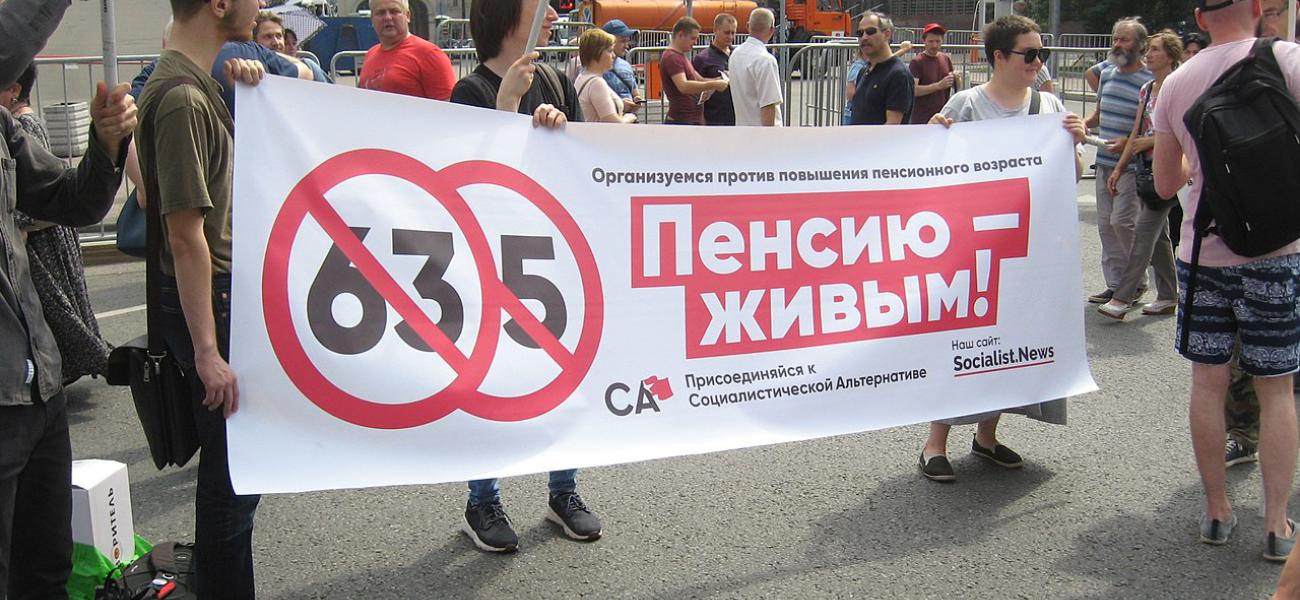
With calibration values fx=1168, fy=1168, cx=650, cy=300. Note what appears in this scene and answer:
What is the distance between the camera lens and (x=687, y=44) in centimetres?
1138

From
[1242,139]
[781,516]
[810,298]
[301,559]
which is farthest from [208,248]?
[1242,139]

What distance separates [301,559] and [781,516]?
5.43 feet

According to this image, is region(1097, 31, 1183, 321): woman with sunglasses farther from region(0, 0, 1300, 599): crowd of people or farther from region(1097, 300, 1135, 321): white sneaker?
region(0, 0, 1300, 599): crowd of people

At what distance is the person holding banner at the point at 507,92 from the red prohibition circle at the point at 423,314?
0.39 meters

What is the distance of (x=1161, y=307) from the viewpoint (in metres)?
7.38

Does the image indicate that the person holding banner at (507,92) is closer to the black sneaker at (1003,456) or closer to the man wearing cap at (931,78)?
the black sneaker at (1003,456)

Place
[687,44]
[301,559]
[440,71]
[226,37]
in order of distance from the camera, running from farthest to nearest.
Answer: [687,44]
[440,71]
[301,559]
[226,37]

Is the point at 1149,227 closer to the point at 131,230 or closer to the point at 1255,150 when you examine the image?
the point at 1255,150

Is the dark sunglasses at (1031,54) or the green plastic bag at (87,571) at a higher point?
the dark sunglasses at (1031,54)

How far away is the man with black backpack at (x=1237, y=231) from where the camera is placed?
11.8 feet

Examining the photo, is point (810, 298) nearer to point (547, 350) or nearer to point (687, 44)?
point (547, 350)

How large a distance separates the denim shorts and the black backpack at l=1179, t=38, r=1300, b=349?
0.35 feet

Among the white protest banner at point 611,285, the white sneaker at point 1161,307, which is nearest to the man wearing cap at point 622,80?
the white sneaker at point 1161,307

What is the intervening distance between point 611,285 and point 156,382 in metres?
1.26
